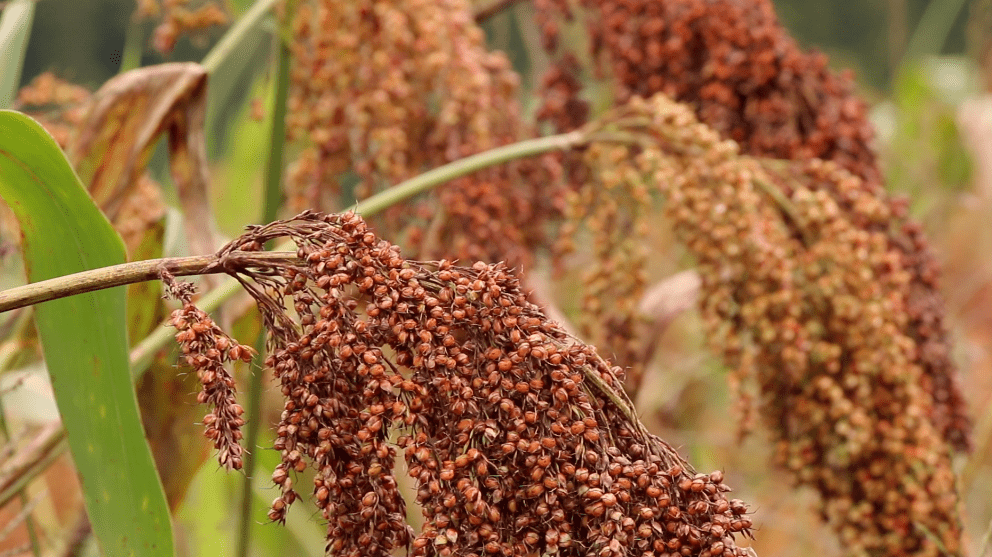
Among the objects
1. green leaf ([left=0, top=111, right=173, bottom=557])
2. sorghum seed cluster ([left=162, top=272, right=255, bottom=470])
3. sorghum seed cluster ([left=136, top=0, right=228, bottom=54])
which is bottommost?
green leaf ([left=0, top=111, right=173, bottom=557])

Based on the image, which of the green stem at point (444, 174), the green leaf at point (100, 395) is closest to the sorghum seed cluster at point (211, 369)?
the green leaf at point (100, 395)

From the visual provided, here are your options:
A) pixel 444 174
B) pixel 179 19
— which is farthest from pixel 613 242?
pixel 179 19

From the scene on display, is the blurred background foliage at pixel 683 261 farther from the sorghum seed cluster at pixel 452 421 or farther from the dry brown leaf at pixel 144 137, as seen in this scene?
the sorghum seed cluster at pixel 452 421

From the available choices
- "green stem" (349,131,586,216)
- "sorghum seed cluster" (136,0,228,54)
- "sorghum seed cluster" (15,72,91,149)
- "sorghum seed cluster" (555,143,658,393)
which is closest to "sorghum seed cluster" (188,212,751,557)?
"green stem" (349,131,586,216)

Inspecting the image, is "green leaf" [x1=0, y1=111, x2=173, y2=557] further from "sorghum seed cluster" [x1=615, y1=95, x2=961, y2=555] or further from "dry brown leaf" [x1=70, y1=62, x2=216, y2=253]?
"sorghum seed cluster" [x1=615, y1=95, x2=961, y2=555]

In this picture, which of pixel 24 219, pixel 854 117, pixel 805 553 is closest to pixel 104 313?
pixel 24 219
